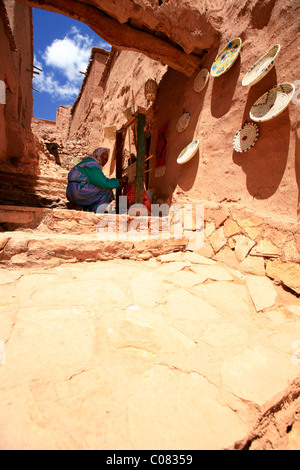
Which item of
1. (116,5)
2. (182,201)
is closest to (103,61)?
(116,5)

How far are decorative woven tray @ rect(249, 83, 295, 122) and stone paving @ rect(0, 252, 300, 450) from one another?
1778mm

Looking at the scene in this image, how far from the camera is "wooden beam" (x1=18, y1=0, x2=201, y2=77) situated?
2.57 m

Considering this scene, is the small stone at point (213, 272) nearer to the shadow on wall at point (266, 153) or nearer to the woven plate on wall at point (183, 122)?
the shadow on wall at point (266, 153)

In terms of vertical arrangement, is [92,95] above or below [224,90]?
above

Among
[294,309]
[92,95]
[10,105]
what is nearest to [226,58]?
[294,309]

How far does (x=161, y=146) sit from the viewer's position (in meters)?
4.10

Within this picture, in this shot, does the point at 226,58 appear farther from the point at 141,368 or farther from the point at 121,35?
the point at 141,368

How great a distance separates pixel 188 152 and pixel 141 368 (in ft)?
9.71

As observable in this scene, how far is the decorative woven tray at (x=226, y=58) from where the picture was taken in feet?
8.53

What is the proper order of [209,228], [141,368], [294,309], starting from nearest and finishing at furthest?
1. [141,368]
2. [294,309]
3. [209,228]

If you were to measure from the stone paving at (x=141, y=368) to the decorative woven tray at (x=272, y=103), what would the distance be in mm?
1778

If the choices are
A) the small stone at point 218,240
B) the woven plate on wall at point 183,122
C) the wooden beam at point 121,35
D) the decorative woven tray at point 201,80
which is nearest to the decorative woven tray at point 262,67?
the decorative woven tray at point 201,80

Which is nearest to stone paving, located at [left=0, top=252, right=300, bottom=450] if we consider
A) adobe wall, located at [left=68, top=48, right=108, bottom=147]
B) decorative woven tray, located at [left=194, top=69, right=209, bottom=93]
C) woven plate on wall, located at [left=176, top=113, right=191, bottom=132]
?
woven plate on wall, located at [left=176, top=113, right=191, bottom=132]

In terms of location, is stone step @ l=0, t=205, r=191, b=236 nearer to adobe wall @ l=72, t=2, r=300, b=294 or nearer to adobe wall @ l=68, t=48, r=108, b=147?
adobe wall @ l=72, t=2, r=300, b=294
